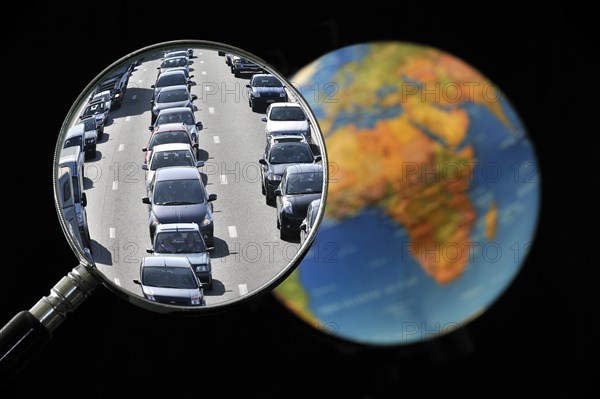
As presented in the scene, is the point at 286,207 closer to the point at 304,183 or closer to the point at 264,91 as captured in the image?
the point at 304,183

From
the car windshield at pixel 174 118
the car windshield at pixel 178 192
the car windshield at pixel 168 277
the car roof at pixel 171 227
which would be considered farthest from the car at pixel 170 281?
the car windshield at pixel 174 118

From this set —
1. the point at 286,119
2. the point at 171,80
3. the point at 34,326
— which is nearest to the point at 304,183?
the point at 286,119

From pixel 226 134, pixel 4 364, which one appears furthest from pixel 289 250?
pixel 4 364

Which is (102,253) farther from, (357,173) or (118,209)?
(357,173)

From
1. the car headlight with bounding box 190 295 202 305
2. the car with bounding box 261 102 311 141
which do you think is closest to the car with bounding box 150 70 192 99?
the car with bounding box 261 102 311 141

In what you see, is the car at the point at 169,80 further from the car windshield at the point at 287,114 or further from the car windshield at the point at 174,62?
the car windshield at the point at 287,114

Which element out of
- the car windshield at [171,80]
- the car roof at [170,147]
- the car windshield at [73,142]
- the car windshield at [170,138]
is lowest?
the car roof at [170,147]
